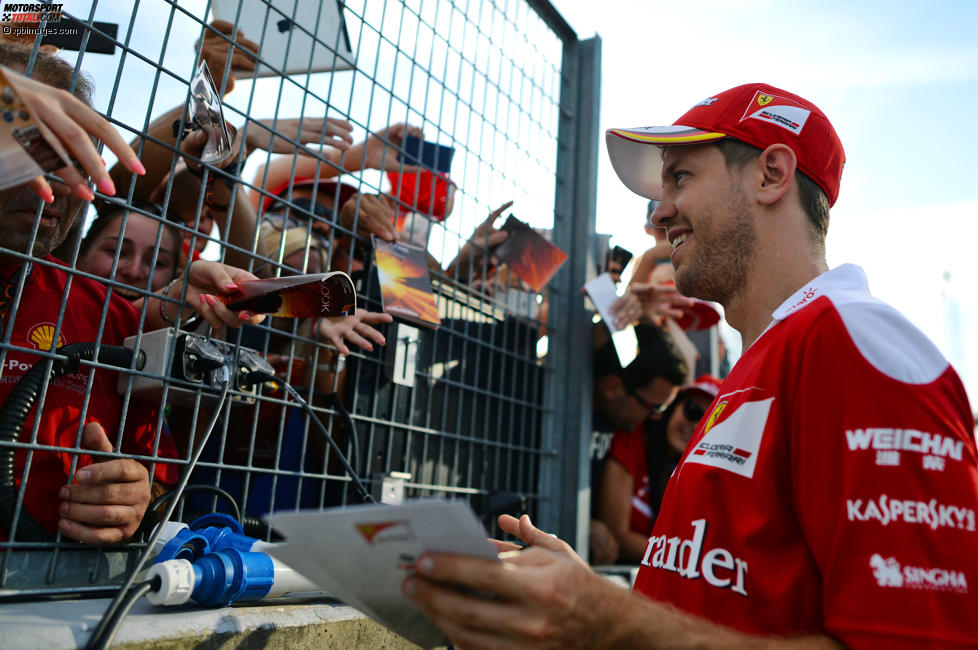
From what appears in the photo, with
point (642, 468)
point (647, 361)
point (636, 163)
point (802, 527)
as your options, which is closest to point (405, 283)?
point (636, 163)

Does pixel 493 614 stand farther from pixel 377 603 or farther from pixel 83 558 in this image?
pixel 83 558

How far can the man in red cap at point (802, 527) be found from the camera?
0.66 metres

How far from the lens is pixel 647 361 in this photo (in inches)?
101

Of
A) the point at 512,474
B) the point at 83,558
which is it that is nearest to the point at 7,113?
the point at 83,558

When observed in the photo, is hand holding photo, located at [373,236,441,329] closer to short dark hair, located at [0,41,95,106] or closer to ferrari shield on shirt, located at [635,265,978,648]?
short dark hair, located at [0,41,95,106]

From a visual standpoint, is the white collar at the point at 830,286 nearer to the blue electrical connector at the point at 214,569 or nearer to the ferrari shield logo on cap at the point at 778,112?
the ferrari shield logo on cap at the point at 778,112

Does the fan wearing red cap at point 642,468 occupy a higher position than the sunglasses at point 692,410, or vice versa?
the sunglasses at point 692,410

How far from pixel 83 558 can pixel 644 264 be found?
2429 millimetres

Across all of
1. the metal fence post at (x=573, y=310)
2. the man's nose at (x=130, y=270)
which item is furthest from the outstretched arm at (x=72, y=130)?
the metal fence post at (x=573, y=310)

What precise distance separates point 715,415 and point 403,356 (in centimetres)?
85

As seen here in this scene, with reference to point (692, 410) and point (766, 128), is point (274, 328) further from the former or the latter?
point (692, 410)

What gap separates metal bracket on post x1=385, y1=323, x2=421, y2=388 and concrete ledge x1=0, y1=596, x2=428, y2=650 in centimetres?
57

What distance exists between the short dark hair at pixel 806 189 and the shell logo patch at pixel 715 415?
430mm

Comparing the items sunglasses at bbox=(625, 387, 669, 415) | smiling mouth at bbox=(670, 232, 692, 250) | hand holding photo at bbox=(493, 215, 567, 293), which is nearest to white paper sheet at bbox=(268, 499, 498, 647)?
smiling mouth at bbox=(670, 232, 692, 250)
